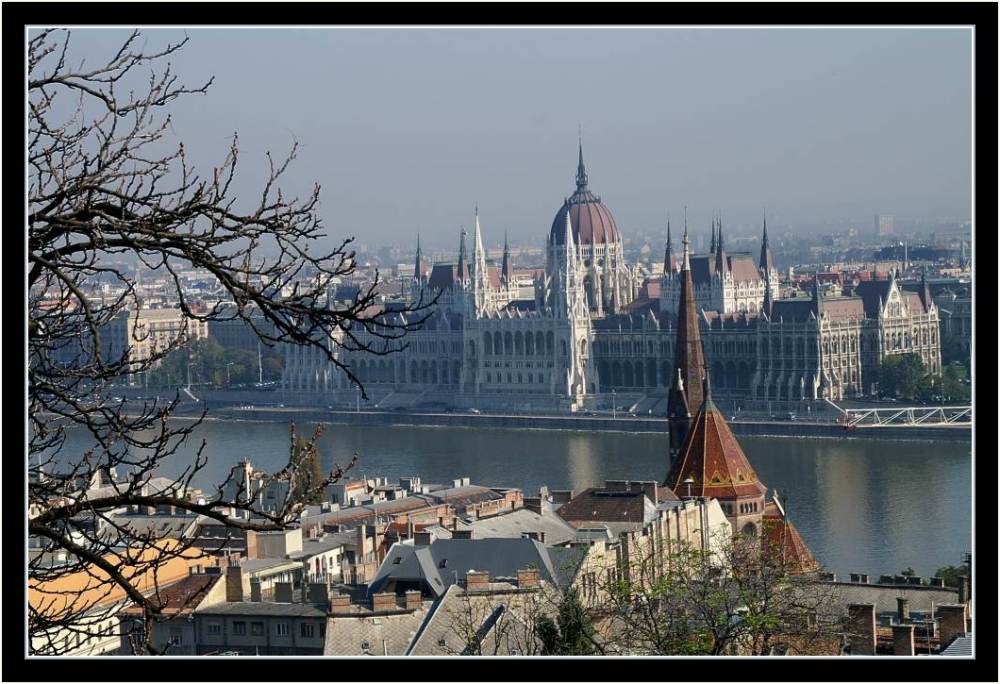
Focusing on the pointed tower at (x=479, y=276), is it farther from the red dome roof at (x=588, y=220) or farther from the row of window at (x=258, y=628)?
the row of window at (x=258, y=628)

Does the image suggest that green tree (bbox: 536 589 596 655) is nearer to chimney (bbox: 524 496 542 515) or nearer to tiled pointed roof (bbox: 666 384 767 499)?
chimney (bbox: 524 496 542 515)

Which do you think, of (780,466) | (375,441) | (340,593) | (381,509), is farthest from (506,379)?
(340,593)

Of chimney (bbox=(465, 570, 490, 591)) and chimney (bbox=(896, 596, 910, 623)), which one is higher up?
chimney (bbox=(465, 570, 490, 591))

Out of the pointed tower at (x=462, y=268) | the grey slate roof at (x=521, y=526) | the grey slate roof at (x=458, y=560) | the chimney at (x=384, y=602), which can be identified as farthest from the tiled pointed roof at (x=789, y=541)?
the pointed tower at (x=462, y=268)

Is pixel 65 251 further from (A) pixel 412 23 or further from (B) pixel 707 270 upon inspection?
(B) pixel 707 270

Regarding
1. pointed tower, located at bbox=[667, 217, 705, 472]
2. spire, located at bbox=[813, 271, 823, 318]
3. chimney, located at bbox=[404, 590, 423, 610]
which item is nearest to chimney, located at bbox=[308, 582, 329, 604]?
chimney, located at bbox=[404, 590, 423, 610]

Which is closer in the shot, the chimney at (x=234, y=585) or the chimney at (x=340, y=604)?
the chimney at (x=340, y=604)
